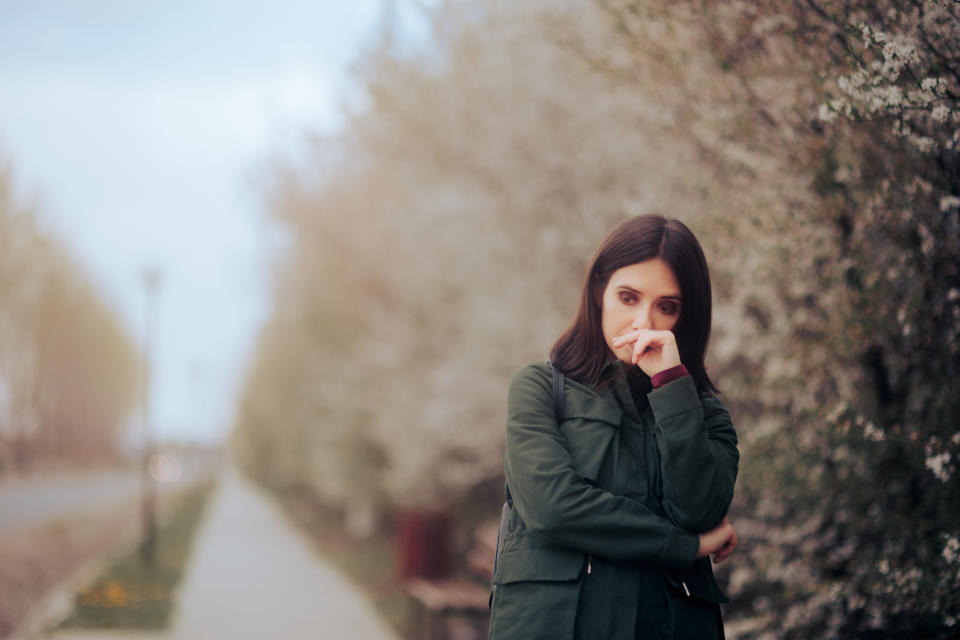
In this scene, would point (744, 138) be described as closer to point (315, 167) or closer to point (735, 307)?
point (735, 307)

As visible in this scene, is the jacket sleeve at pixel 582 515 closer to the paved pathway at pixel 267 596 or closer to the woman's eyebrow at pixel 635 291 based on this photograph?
the woman's eyebrow at pixel 635 291

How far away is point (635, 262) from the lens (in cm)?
233

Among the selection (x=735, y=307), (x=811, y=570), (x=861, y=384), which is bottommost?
(x=811, y=570)

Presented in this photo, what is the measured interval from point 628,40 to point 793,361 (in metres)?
1.89

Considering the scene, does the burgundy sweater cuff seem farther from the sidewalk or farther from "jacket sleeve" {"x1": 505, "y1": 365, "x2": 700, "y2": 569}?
the sidewalk

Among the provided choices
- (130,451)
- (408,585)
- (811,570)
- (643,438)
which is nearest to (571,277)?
(811,570)

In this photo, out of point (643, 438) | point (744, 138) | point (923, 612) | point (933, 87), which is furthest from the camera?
point (744, 138)

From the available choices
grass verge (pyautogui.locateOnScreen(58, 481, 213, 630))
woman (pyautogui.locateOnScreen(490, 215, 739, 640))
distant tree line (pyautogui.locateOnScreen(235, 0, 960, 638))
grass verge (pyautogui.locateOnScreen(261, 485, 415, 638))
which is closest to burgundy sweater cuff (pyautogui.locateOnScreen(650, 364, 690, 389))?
woman (pyautogui.locateOnScreen(490, 215, 739, 640))

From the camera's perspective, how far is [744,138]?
16.0ft

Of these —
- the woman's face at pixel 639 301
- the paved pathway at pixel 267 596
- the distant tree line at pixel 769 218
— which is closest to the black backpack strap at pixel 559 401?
the woman's face at pixel 639 301

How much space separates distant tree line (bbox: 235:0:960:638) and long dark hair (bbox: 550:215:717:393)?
1238 millimetres

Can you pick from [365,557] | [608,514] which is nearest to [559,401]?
[608,514]

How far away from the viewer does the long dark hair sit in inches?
91.4

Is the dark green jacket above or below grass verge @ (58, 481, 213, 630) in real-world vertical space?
above
